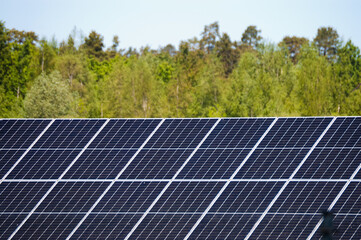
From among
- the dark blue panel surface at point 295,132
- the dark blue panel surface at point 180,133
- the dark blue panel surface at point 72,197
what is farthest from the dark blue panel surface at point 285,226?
the dark blue panel surface at point 72,197

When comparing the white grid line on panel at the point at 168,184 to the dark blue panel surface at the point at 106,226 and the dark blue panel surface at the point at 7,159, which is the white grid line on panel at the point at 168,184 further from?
the dark blue panel surface at the point at 7,159

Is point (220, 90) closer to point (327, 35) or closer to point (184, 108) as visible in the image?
point (184, 108)

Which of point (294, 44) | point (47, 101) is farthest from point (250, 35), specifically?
point (47, 101)

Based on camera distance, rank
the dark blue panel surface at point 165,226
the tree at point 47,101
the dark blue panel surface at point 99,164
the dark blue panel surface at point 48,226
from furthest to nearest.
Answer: the tree at point 47,101, the dark blue panel surface at point 99,164, the dark blue panel surface at point 48,226, the dark blue panel surface at point 165,226

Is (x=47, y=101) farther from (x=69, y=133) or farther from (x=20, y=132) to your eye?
(x=69, y=133)

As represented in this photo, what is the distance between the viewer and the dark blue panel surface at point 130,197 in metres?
22.5

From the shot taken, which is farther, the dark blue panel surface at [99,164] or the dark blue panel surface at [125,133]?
the dark blue panel surface at [125,133]

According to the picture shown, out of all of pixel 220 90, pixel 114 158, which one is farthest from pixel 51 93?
pixel 114 158

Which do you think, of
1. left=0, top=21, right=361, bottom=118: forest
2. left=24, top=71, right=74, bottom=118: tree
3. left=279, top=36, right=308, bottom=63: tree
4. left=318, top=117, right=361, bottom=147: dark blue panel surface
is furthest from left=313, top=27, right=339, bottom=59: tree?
left=318, top=117, right=361, bottom=147: dark blue panel surface

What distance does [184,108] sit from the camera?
8956 centimetres

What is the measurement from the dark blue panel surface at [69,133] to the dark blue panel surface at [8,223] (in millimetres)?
3403

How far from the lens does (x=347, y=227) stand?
21.5 m

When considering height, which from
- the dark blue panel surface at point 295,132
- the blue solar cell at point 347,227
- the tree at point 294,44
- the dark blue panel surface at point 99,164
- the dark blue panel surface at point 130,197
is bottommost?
the blue solar cell at point 347,227

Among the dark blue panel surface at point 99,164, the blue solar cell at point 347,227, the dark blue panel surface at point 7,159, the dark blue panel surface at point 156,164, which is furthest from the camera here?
the dark blue panel surface at point 7,159
